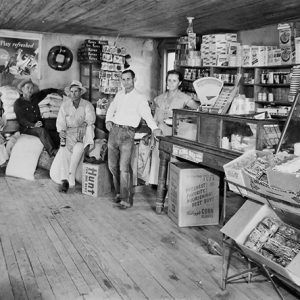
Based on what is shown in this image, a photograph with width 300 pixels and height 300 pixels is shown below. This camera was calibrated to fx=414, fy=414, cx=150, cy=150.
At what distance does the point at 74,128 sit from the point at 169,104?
147 centimetres

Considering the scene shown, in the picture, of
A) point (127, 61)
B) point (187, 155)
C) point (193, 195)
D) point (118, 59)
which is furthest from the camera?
point (127, 61)

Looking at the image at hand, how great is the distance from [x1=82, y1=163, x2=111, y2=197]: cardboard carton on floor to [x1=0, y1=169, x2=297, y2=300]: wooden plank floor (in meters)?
0.26

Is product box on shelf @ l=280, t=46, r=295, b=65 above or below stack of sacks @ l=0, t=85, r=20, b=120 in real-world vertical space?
above

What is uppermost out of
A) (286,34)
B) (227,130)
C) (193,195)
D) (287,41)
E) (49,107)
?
(286,34)

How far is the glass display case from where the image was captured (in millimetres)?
3078

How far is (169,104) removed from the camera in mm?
5078

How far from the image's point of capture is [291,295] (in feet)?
9.27

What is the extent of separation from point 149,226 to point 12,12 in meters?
3.62

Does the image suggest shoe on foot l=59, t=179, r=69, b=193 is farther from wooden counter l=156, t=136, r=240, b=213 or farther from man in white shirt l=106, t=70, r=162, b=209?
wooden counter l=156, t=136, r=240, b=213

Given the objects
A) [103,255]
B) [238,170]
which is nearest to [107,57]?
[103,255]

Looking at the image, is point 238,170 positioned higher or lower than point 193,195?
higher

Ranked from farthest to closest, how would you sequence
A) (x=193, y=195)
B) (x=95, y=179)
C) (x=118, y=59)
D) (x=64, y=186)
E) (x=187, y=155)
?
(x=118, y=59) → (x=64, y=186) → (x=95, y=179) → (x=193, y=195) → (x=187, y=155)

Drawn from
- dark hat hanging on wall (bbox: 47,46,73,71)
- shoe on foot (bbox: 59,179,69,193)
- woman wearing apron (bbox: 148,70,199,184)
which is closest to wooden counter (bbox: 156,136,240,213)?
woman wearing apron (bbox: 148,70,199,184)

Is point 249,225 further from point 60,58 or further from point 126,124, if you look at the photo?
point 60,58
